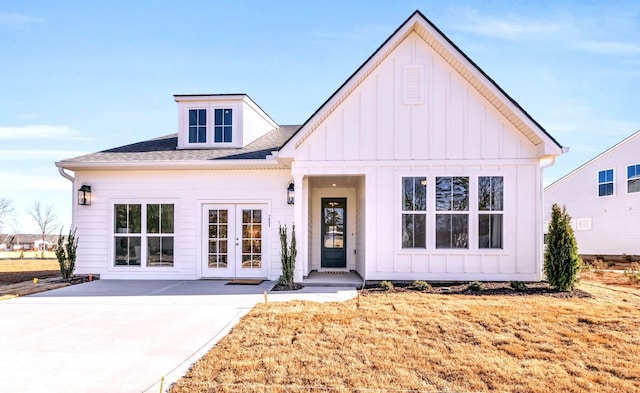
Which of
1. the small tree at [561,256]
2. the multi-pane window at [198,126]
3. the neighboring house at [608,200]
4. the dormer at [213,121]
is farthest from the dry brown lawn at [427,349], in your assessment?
the neighboring house at [608,200]

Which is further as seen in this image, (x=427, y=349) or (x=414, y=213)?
(x=414, y=213)

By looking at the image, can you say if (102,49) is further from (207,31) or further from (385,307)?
(385,307)

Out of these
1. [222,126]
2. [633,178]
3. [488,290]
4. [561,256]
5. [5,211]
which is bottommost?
[488,290]

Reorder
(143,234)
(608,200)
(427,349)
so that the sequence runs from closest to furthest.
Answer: (427,349), (143,234), (608,200)

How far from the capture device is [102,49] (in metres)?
13.3

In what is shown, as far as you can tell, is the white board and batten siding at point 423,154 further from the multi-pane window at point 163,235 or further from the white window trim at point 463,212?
the multi-pane window at point 163,235

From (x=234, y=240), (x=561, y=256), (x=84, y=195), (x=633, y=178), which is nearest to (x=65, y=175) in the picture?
(x=84, y=195)

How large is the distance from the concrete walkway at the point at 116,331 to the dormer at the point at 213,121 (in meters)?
4.57

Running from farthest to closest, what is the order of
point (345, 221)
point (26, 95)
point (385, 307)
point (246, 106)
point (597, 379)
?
point (26, 95) → point (345, 221) → point (246, 106) → point (385, 307) → point (597, 379)

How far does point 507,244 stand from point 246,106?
8447mm

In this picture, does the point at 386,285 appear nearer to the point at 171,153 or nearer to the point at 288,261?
the point at 288,261

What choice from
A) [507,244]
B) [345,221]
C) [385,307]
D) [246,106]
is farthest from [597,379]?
[246,106]

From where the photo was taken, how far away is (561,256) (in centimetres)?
881

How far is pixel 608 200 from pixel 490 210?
597 inches
